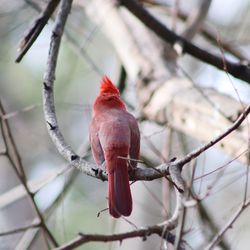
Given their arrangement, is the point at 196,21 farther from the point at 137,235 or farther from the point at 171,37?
the point at 137,235

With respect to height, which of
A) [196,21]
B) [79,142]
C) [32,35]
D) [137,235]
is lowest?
[79,142]

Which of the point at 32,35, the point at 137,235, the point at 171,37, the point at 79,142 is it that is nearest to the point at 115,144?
the point at 32,35

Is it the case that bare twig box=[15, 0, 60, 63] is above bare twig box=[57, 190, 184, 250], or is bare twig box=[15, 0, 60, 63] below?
above

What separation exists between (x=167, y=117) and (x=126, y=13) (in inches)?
40.2

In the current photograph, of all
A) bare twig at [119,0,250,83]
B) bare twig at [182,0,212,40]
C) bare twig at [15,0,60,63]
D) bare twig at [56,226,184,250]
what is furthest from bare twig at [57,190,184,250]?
bare twig at [182,0,212,40]

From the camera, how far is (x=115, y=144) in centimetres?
304

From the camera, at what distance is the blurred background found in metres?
4.38

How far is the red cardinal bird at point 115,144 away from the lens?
2742mm

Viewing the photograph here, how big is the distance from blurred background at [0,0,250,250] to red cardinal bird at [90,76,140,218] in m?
0.50

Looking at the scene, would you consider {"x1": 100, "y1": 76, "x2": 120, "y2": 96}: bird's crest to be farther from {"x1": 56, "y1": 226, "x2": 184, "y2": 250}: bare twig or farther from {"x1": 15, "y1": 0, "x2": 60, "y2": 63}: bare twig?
{"x1": 56, "y1": 226, "x2": 184, "y2": 250}: bare twig

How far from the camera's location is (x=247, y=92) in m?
4.29

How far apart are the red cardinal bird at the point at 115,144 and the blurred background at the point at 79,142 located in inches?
19.6

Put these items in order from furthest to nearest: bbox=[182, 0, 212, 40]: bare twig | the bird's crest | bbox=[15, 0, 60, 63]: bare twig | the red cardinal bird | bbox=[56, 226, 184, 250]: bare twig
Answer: bbox=[182, 0, 212, 40]: bare twig
the bird's crest
bbox=[15, 0, 60, 63]: bare twig
the red cardinal bird
bbox=[56, 226, 184, 250]: bare twig

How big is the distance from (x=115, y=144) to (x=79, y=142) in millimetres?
5013
